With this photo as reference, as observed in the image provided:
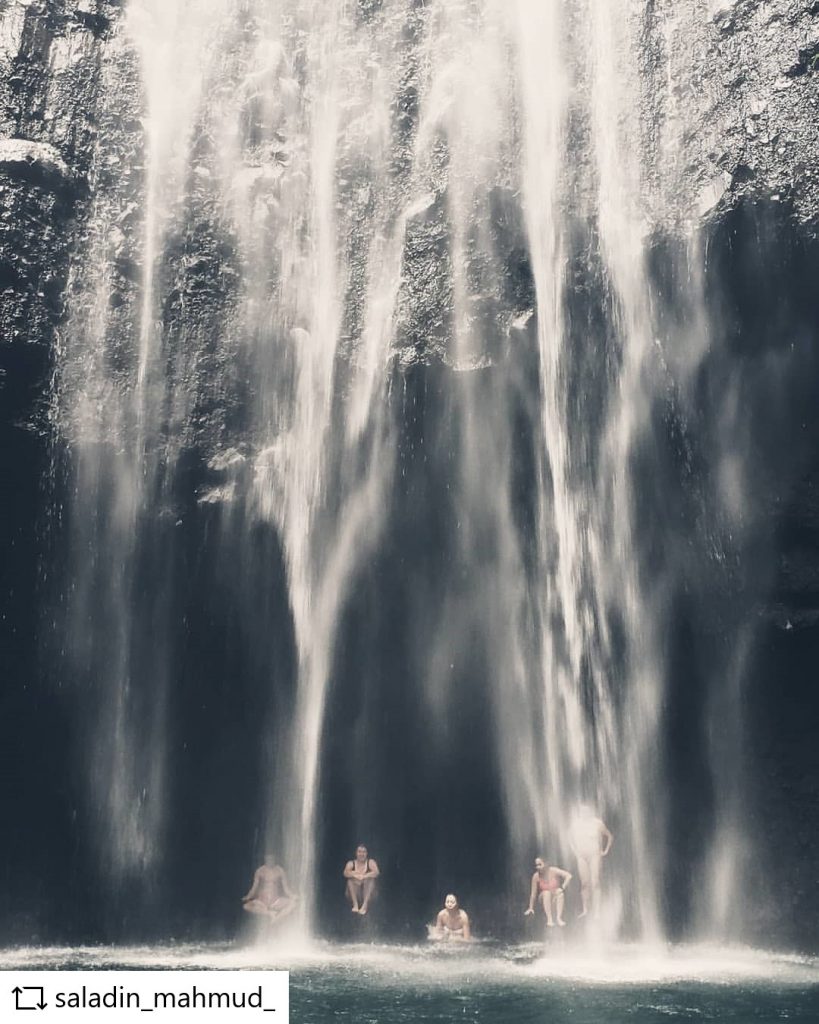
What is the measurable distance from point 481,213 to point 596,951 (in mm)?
11220

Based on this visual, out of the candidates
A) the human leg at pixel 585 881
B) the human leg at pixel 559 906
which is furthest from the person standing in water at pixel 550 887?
the human leg at pixel 585 881

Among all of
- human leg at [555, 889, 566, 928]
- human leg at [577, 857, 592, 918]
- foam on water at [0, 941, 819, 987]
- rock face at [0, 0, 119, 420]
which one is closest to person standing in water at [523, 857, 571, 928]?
human leg at [555, 889, 566, 928]

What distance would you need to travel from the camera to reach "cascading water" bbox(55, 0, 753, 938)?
17328mm

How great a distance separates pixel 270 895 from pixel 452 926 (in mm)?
2486

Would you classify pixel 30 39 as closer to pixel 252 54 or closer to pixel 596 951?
pixel 252 54

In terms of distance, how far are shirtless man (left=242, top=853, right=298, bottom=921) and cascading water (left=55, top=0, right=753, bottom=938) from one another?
4.77 feet

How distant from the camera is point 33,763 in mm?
17062

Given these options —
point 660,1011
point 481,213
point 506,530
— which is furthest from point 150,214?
point 660,1011

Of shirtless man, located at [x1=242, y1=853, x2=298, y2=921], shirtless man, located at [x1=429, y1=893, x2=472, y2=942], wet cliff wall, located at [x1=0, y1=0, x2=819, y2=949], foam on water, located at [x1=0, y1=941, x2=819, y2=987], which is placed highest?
wet cliff wall, located at [x1=0, y1=0, x2=819, y2=949]

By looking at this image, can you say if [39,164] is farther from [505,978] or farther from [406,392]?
[505,978]

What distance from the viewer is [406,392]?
18000 millimetres

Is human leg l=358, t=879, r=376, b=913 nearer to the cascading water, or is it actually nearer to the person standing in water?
the cascading water

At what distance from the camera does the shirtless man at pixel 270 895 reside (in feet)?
50.0

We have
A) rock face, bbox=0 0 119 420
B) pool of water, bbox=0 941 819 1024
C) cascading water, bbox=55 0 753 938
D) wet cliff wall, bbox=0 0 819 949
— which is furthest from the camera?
rock face, bbox=0 0 119 420
